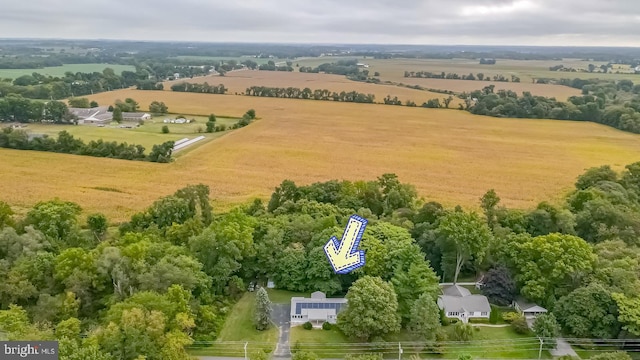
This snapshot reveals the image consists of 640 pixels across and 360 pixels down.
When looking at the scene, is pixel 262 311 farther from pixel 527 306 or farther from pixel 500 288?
pixel 527 306

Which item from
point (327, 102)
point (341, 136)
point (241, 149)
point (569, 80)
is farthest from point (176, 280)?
point (569, 80)

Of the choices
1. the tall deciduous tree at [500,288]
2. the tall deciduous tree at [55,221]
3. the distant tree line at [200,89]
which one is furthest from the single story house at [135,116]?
the tall deciduous tree at [500,288]

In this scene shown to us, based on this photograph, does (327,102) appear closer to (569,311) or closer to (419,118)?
(419,118)

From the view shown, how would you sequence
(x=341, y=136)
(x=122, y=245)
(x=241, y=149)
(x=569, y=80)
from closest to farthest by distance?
(x=122, y=245)
(x=241, y=149)
(x=341, y=136)
(x=569, y=80)

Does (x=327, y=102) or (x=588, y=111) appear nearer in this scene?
(x=588, y=111)

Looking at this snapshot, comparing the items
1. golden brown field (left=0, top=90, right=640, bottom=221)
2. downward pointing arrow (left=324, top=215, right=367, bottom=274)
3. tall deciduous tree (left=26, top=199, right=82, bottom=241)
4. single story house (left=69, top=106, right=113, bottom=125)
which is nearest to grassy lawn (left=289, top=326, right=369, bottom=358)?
downward pointing arrow (left=324, top=215, right=367, bottom=274)

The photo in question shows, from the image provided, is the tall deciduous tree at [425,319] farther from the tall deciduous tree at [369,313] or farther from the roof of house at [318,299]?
Answer: the roof of house at [318,299]

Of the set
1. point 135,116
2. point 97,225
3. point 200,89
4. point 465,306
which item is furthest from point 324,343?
point 200,89
